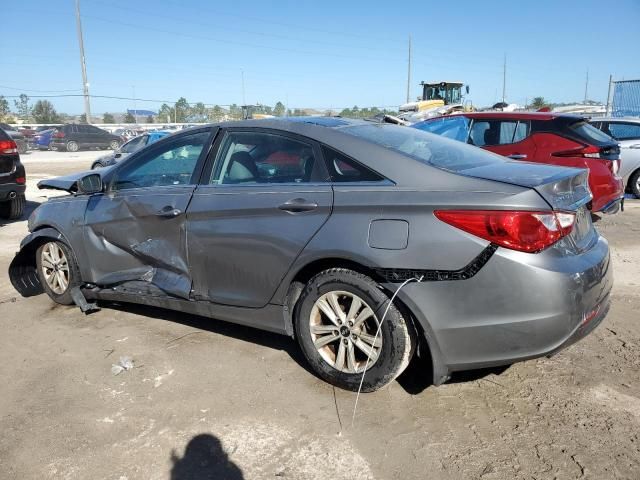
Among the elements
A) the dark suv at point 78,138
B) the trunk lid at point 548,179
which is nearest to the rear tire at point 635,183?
the trunk lid at point 548,179

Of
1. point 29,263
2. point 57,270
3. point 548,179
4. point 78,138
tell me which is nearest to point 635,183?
point 548,179

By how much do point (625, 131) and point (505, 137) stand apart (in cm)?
453

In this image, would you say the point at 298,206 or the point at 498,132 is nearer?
the point at 298,206

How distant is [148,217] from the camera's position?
3859mm

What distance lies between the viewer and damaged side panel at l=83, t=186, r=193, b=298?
3701mm

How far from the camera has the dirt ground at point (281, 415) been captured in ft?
8.18

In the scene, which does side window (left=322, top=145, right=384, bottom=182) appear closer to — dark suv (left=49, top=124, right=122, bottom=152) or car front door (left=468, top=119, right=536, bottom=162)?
car front door (left=468, top=119, right=536, bottom=162)

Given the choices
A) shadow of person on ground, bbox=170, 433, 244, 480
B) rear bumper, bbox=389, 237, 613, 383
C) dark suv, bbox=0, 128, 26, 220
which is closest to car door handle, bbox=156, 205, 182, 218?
shadow of person on ground, bbox=170, 433, 244, 480

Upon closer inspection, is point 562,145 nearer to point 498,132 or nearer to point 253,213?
point 498,132

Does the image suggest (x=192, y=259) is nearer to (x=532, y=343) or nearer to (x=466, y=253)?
(x=466, y=253)

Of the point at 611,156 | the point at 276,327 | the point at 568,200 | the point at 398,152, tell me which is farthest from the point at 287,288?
the point at 611,156

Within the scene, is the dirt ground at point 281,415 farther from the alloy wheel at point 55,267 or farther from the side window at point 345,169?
the side window at point 345,169

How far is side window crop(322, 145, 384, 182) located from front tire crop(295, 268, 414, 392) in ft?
1.75

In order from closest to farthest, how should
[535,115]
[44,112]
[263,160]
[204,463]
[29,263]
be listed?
[204,463] < [263,160] < [29,263] < [535,115] < [44,112]
